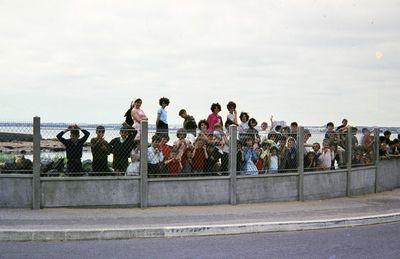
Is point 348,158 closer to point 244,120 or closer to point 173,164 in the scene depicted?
point 244,120

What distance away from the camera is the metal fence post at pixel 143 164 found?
44.6 feet

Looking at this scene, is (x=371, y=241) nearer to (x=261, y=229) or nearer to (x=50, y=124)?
(x=261, y=229)

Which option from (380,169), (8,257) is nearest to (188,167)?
(8,257)

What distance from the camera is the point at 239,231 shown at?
11141mm

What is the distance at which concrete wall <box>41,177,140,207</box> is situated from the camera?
42.8 ft

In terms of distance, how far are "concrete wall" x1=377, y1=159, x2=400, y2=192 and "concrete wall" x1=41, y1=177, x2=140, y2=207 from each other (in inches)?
386

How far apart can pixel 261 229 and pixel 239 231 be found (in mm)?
451

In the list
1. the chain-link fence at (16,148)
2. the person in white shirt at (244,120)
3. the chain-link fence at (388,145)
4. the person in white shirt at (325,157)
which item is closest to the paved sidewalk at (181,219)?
the chain-link fence at (16,148)

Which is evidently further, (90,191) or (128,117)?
(128,117)

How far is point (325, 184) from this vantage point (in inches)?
671

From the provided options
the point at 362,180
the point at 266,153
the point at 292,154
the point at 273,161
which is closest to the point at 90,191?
the point at 266,153

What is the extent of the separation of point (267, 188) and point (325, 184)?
2428mm

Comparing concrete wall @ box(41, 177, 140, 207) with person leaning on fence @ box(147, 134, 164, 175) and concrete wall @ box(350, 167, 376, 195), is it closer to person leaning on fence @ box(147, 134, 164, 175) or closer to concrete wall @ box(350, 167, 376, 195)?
person leaning on fence @ box(147, 134, 164, 175)

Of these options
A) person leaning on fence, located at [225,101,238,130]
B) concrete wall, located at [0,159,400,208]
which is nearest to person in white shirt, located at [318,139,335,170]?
concrete wall, located at [0,159,400,208]
